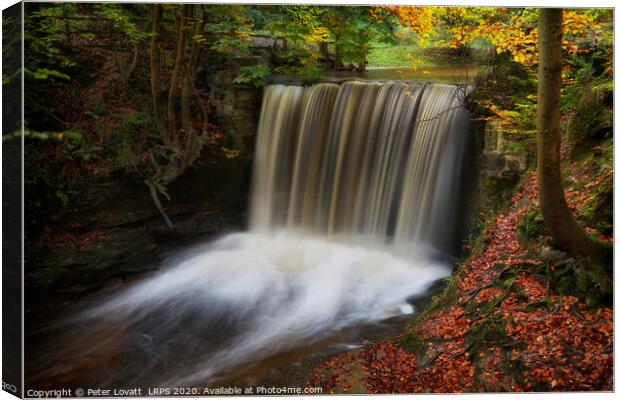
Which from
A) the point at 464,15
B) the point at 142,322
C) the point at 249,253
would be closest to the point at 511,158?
the point at 464,15

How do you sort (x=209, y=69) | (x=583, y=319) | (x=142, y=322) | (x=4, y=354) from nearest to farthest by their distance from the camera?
(x=583, y=319)
(x=4, y=354)
(x=142, y=322)
(x=209, y=69)

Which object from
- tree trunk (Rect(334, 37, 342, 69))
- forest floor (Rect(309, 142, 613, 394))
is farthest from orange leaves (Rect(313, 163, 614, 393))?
tree trunk (Rect(334, 37, 342, 69))

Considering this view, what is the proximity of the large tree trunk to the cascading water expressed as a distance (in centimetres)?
Answer: 186

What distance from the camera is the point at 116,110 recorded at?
545 cm

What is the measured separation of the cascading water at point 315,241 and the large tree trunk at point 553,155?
1.86 metres

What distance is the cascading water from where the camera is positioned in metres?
5.15

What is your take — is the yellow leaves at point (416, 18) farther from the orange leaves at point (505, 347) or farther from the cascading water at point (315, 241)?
the orange leaves at point (505, 347)

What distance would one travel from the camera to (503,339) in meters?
3.92

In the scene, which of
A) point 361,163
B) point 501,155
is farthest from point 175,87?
point 501,155

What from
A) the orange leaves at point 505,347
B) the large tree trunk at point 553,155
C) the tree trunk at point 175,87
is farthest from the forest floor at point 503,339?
the tree trunk at point 175,87

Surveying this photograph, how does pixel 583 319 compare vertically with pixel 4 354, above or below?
above

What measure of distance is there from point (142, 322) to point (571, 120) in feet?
16.8

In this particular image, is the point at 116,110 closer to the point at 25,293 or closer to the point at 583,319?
the point at 25,293

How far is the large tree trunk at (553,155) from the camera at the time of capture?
3.20m
